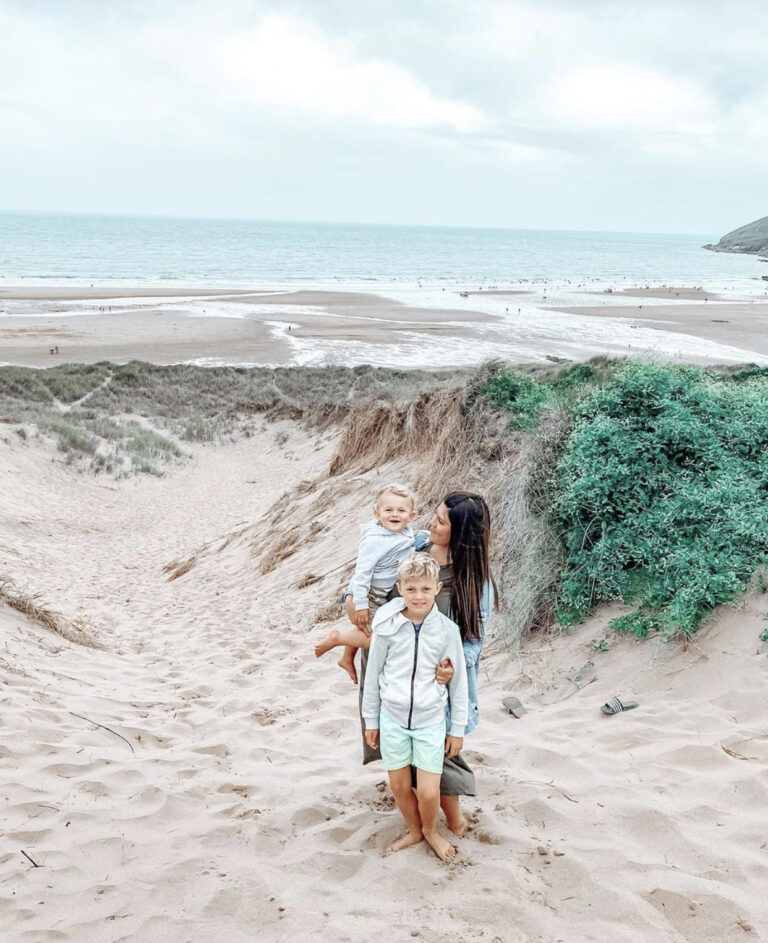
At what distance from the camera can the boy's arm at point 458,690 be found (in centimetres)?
327

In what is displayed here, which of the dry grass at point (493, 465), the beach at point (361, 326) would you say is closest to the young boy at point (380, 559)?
the dry grass at point (493, 465)

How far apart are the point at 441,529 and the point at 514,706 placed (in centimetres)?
216

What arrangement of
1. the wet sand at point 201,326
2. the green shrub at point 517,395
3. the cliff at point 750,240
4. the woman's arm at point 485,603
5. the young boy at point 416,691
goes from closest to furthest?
the young boy at point 416,691, the woman's arm at point 485,603, the green shrub at point 517,395, the wet sand at point 201,326, the cliff at point 750,240

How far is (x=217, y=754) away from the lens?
4.77 metres

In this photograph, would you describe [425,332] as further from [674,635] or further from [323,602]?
[674,635]

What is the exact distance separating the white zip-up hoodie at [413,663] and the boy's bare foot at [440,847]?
55 centimetres

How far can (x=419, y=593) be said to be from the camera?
3.13 meters

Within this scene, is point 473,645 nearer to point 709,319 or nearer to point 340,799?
point 340,799

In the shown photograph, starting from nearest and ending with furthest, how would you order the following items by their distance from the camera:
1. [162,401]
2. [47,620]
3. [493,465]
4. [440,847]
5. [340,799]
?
[440,847], [340,799], [47,620], [493,465], [162,401]

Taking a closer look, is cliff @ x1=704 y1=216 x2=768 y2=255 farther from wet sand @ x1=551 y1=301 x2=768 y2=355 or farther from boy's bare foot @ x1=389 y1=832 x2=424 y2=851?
boy's bare foot @ x1=389 y1=832 x2=424 y2=851

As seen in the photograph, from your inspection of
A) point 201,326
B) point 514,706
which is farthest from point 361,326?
point 514,706

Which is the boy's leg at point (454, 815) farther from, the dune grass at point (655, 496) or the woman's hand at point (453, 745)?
the dune grass at point (655, 496)

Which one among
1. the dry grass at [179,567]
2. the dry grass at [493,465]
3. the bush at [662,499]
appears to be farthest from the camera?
the dry grass at [179,567]

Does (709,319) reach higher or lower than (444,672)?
higher
